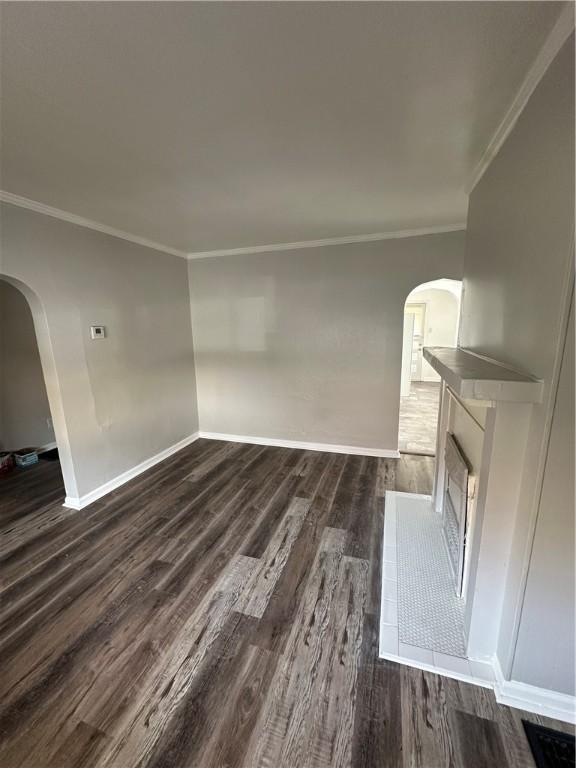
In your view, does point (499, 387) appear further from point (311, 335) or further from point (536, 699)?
point (311, 335)

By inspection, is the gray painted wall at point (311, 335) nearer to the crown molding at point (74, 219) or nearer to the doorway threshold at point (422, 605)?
the crown molding at point (74, 219)

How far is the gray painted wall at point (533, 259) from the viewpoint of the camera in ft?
3.24

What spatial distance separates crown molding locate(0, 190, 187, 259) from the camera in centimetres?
219

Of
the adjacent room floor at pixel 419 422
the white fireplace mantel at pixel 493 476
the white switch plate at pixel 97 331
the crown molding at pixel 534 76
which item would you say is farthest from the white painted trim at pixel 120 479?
the crown molding at pixel 534 76

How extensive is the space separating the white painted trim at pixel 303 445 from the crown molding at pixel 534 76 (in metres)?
2.86

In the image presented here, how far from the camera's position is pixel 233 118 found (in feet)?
4.68

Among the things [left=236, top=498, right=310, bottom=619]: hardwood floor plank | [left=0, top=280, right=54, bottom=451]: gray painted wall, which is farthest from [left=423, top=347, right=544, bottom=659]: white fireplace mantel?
[left=0, top=280, right=54, bottom=451]: gray painted wall

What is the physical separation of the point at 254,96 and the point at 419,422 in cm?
477

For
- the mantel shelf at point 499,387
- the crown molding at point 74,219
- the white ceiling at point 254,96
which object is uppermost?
the white ceiling at point 254,96

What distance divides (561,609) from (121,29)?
2.48 metres

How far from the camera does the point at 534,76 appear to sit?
45.9 inches

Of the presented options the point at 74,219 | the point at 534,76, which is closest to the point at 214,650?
the point at 534,76

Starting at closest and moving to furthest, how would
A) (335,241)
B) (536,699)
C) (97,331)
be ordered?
1. (536,699)
2. (97,331)
3. (335,241)

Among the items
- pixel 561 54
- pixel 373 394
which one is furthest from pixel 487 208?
pixel 373 394
